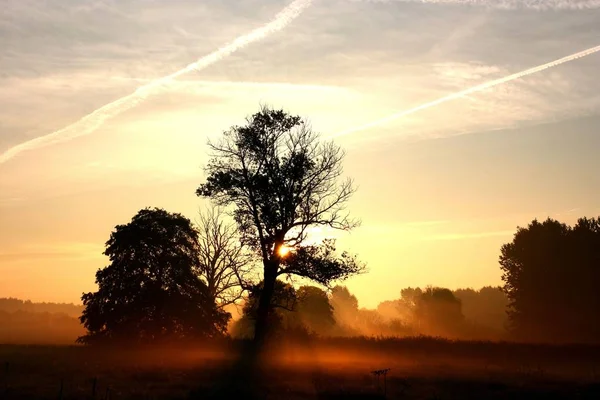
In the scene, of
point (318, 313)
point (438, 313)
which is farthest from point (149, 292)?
point (438, 313)

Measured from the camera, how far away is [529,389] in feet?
87.2

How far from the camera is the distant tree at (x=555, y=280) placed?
234ft

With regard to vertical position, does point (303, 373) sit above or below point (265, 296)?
below

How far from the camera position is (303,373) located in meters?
29.8

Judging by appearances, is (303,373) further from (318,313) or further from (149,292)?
(318,313)

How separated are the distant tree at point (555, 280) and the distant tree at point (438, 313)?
44.9 m

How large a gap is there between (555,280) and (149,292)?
56970mm

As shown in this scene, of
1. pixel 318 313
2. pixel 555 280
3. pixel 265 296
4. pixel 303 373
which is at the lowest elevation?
pixel 303 373

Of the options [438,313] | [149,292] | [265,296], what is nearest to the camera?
[265,296]

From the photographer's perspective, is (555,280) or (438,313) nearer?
(555,280)

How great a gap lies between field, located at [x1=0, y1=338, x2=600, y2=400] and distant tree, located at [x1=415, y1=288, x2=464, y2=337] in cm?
8061

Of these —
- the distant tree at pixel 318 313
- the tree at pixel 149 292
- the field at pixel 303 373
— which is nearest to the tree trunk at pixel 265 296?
the field at pixel 303 373

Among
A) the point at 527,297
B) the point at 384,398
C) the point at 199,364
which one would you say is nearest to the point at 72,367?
the point at 199,364

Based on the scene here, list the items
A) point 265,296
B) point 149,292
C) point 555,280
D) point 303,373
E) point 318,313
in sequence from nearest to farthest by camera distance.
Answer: point 303,373, point 265,296, point 149,292, point 555,280, point 318,313
